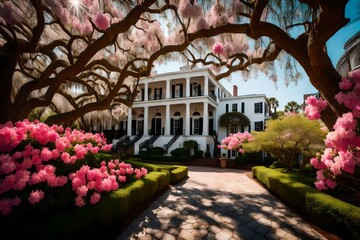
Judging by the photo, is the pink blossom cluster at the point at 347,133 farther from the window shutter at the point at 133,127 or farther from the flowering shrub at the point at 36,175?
the window shutter at the point at 133,127

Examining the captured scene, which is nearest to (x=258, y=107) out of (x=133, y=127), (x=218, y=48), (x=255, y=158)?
(x=255, y=158)

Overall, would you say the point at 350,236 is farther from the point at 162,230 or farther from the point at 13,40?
the point at 13,40

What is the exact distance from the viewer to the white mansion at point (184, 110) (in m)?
24.3

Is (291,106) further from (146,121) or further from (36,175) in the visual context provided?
(36,175)

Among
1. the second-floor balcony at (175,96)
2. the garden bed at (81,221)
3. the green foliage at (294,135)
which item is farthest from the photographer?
the second-floor balcony at (175,96)

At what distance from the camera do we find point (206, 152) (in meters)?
23.2

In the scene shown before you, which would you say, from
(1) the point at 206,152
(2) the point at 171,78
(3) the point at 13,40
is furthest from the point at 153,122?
(3) the point at 13,40

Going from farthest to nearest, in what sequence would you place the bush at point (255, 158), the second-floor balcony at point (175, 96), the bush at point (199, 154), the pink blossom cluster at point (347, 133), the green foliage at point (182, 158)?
the second-floor balcony at point (175, 96) < the bush at point (199, 154) < the green foliage at point (182, 158) < the bush at point (255, 158) < the pink blossom cluster at point (347, 133)

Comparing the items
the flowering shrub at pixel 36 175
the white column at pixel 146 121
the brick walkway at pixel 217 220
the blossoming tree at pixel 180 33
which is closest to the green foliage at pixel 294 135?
the blossoming tree at pixel 180 33

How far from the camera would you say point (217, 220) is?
5094 mm

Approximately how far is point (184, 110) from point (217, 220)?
22895mm

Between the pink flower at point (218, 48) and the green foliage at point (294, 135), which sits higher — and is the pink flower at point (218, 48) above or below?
above

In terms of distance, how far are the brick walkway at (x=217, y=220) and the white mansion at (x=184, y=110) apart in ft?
53.5

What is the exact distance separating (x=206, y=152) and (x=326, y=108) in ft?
63.6
